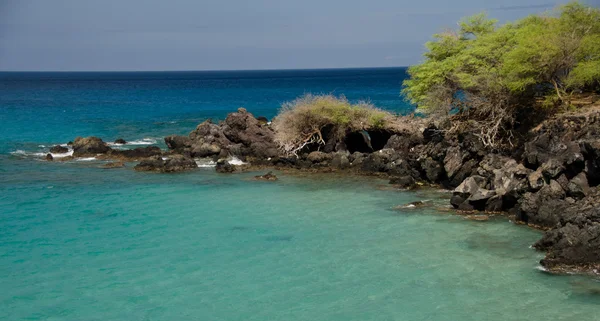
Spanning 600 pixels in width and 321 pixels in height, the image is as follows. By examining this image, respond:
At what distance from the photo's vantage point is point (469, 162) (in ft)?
114

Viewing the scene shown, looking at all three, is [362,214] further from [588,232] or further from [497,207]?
[588,232]

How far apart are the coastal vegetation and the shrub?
4806 mm

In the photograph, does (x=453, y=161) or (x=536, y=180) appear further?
(x=453, y=161)

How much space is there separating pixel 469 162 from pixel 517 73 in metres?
5.57

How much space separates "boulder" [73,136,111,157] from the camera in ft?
161

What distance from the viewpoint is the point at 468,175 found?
3462 cm

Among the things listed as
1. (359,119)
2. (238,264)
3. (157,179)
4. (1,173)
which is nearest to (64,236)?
(238,264)

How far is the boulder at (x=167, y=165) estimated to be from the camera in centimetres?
4184

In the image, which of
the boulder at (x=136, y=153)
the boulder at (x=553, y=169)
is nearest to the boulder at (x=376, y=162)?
the boulder at (x=553, y=169)

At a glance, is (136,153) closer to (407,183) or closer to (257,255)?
(407,183)

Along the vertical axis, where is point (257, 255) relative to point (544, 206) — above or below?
below

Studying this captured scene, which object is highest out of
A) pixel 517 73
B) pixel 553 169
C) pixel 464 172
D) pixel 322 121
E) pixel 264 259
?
pixel 517 73

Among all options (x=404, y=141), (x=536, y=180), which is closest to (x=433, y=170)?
(x=404, y=141)

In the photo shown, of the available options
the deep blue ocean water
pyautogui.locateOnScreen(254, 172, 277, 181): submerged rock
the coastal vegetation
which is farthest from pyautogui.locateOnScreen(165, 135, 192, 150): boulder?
the coastal vegetation
